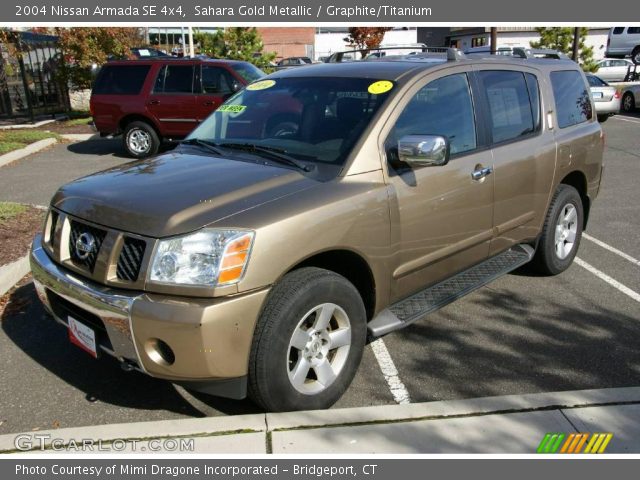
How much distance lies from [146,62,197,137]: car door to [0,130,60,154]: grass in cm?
306

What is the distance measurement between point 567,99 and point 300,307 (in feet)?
12.0

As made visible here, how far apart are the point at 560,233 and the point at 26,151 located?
10.9 m

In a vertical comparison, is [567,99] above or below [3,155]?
above

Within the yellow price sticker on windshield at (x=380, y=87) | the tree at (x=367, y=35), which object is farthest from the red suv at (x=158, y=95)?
the tree at (x=367, y=35)

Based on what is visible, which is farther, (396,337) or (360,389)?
(396,337)

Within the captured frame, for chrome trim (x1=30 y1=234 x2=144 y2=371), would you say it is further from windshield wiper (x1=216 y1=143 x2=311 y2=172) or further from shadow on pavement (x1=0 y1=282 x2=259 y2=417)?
windshield wiper (x1=216 y1=143 x2=311 y2=172)

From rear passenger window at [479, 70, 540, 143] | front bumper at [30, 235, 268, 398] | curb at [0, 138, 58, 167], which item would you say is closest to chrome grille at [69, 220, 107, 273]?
front bumper at [30, 235, 268, 398]

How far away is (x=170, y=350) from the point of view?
8.93ft

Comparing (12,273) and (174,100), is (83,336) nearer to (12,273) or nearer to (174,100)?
(12,273)

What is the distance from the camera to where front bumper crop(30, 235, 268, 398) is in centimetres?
263

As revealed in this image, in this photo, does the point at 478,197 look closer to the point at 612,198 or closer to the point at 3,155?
the point at 612,198

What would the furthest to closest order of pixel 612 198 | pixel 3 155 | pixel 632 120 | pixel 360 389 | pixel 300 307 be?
pixel 632 120 < pixel 3 155 < pixel 612 198 < pixel 360 389 < pixel 300 307

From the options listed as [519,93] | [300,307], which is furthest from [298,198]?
[519,93]
